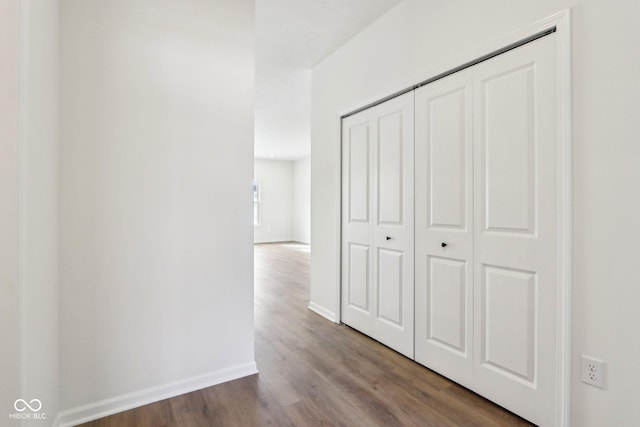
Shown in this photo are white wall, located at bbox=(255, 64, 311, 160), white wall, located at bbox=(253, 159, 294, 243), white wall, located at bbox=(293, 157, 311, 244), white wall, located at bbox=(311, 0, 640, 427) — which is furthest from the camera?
white wall, located at bbox=(253, 159, 294, 243)

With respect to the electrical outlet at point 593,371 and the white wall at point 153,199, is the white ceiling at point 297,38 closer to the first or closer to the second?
the white wall at point 153,199

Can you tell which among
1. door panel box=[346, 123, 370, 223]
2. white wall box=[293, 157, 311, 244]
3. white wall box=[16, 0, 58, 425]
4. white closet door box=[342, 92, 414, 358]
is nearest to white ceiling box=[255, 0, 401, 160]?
white closet door box=[342, 92, 414, 358]

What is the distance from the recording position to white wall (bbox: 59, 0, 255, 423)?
5.32 feet

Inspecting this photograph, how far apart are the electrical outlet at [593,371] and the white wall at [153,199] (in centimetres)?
185

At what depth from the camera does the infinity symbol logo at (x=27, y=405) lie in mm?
1015

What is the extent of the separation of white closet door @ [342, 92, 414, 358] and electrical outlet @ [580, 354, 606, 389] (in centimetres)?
104

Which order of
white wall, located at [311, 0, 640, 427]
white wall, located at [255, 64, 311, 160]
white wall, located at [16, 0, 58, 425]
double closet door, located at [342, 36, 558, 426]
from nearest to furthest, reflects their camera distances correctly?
white wall, located at [16, 0, 58, 425] → white wall, located at [311, 0, 640, 427] → double closet door, located at [342, 36, 558, 426] → white wall, located at [255, 64, 311, 160]

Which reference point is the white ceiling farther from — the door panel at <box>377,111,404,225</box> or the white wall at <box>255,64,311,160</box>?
the door panel at <box>377,111,404,225</box>

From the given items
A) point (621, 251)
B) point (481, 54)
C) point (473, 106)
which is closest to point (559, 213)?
point (621, 251)

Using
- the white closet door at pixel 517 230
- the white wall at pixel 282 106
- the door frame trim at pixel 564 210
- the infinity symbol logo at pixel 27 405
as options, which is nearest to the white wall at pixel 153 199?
the infinity symbol logo at pixel 27 405

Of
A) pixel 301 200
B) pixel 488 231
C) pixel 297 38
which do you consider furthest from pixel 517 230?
pixel 301 200

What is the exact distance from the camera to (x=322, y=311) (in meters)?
3.27

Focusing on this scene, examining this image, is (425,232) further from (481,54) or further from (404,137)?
(481,54)

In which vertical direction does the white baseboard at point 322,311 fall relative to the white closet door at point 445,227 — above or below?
below
